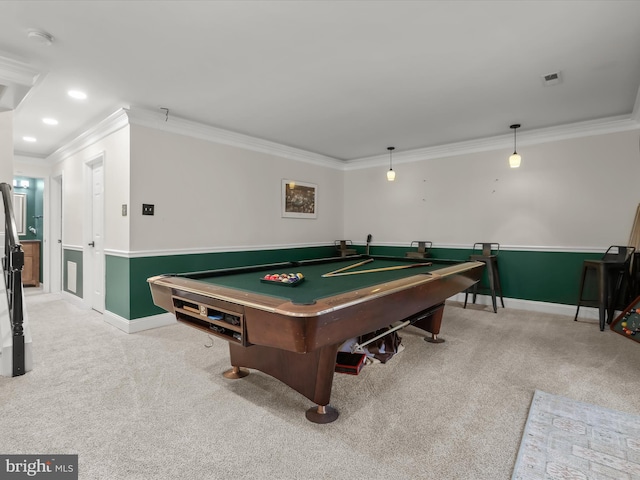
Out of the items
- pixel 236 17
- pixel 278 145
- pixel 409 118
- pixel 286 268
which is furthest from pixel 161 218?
pixel 409 118

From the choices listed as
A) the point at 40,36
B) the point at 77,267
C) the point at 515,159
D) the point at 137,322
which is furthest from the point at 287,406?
the point at 77,267

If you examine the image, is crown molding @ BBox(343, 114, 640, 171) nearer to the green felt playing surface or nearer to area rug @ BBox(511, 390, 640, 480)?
the green felt playing surface

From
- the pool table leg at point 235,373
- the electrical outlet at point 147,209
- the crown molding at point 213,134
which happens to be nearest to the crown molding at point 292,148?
the crown molding at point 213,134

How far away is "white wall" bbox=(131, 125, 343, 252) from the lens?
3.74 metres

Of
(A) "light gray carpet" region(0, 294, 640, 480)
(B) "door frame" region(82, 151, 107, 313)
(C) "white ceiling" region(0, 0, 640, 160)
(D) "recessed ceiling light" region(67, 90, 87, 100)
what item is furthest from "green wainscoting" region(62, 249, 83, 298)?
(D) "recessed ceiling light" region(67, 90, 87, 100)

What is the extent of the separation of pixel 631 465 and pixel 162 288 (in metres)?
2.62

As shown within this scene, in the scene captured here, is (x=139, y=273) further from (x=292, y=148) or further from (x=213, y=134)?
(x=292, y=148)

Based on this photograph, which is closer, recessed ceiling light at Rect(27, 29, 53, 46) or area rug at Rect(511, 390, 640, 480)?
area rug at Rect(511, 390, 640, 480)

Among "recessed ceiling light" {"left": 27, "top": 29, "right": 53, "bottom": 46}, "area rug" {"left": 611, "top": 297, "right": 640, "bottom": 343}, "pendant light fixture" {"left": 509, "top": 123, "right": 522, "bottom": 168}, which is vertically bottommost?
"area rug" {"left": 611, "top": 297, "right": 640, "bottom": 343}

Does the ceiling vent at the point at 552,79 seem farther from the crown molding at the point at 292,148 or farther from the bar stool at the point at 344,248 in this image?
the bar stool at the point at 344,248

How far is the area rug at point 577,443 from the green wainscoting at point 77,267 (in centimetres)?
540

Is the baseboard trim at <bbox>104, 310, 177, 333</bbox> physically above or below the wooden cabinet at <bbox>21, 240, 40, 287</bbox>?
below

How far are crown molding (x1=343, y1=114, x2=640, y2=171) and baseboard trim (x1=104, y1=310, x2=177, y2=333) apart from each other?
13.5 feet

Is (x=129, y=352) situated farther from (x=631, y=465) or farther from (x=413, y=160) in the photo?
(x=413, y=160)
